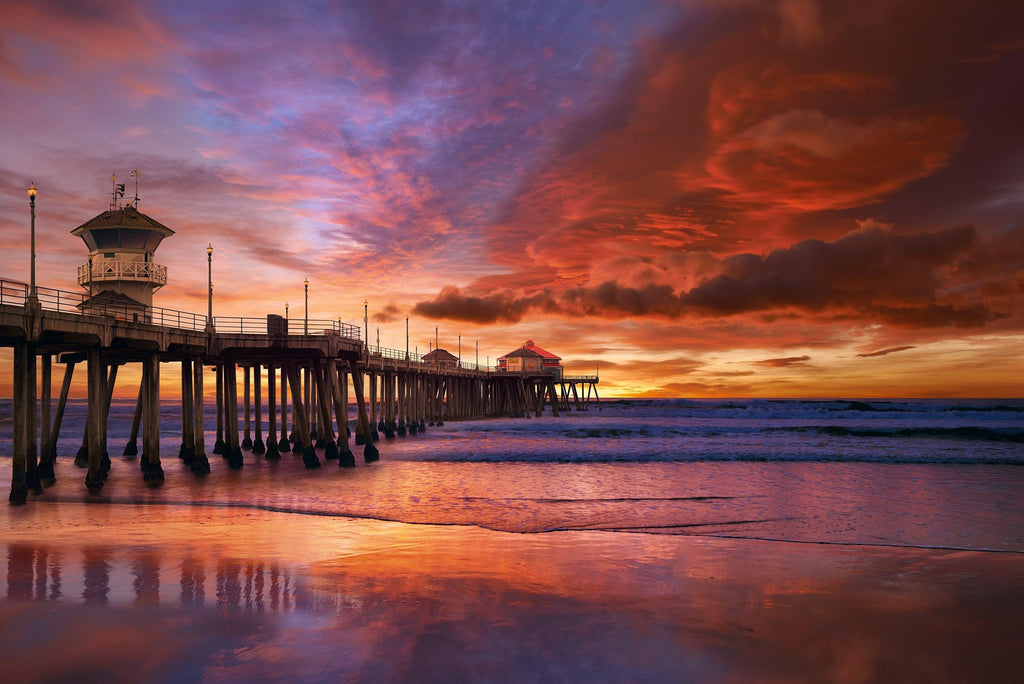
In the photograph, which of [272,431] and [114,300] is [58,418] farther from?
[272,431]

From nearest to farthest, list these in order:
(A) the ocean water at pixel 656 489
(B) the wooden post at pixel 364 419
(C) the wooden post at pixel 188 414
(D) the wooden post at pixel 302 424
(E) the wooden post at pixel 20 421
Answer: (A) the ocean water at pixel 656 489
(E) the wooden post at pixel 20 421
(C) the wooden post at pixel 188 414
(D) the wooden post at pixel 302 424
(B) the wooden post at pixel 364 419

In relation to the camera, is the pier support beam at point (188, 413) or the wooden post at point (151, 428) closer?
the wooden post at point (151, 428)

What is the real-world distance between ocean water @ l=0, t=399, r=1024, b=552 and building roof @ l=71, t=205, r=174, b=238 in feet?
33.3

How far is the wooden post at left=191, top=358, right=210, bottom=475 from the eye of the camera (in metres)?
23.4

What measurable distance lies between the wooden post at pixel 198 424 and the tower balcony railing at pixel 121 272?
14.6ft

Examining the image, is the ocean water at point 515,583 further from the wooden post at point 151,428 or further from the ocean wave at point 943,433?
the ocean wave at point 943,433

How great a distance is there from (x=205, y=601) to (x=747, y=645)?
662cm

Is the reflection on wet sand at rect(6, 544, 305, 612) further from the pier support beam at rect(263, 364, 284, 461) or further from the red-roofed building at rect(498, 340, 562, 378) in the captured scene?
the red-roofed building at rect(498, 340, 562, 378)

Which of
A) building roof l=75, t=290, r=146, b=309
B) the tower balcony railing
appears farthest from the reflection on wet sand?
the tower balcony railing

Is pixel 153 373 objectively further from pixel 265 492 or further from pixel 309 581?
pixel 309 581

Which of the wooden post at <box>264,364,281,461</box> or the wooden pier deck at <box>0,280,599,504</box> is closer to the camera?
the wooden pier deck at <box>0,280,599,504</box>

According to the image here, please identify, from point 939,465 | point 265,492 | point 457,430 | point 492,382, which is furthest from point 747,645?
point 492,382

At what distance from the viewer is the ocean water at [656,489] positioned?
1424 centimetres

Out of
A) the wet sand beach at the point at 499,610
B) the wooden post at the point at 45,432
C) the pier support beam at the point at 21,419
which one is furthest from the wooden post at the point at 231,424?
the wet sand beach at the point at 499,610
